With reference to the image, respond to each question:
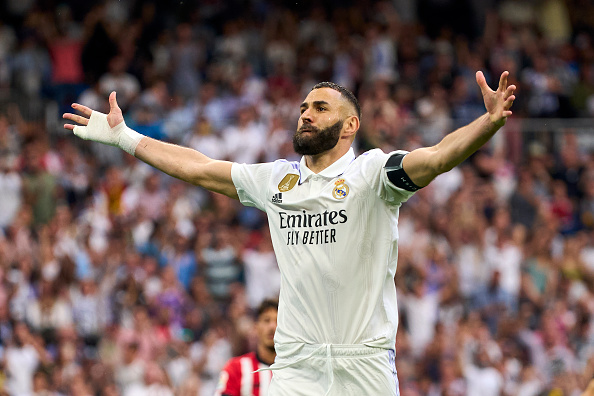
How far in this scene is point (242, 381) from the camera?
7707 millimetres

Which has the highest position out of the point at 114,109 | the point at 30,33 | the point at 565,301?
the point at 30,33

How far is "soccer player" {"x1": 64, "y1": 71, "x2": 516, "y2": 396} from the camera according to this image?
545 cm

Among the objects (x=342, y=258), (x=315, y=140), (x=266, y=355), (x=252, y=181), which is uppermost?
(x=315, y=140)

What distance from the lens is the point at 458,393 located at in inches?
522

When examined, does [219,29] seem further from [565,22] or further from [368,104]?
[565,22]

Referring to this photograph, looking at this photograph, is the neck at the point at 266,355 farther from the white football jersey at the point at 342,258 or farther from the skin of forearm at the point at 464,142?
the skin of forearm at the point at 464,142

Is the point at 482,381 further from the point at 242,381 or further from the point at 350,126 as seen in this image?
the point at 350,126

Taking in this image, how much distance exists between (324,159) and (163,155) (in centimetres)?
108

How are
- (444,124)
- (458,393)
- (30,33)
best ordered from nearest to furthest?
(458,393)
(444,124)
(30,33)

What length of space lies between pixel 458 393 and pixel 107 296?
5080 mm

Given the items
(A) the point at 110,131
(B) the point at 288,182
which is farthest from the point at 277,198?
(A) the point at 110,131

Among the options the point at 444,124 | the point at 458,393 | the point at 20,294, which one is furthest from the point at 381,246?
the point at 444,124

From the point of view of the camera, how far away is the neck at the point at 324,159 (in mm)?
5898

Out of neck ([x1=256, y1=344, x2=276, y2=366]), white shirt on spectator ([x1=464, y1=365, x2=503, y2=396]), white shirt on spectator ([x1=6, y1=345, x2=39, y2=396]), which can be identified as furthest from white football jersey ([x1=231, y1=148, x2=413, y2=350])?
white shirt on spectator ([x1=464, y1=365, x2=503, y2=396])
